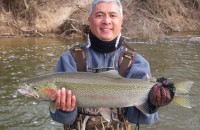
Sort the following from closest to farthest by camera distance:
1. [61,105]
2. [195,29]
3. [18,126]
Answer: [61,105]
[18,126]
[195,29]

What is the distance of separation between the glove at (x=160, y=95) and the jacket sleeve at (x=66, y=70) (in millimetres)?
667

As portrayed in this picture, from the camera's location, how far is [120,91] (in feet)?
10.6

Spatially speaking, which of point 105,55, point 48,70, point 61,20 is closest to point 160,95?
point 105,55

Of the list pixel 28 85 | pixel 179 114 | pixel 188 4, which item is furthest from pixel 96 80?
pixel 188 4

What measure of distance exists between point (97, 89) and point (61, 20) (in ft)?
67.6

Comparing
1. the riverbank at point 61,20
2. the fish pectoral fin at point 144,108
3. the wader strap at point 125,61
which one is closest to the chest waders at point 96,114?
the wader strap at point 125,61

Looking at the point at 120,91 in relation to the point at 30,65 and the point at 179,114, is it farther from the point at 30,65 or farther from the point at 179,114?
the point at 30,65

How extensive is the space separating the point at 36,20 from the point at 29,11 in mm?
856

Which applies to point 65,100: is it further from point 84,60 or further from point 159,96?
point 159,96

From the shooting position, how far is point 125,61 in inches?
132

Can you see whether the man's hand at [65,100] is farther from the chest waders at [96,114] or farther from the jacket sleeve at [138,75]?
the jacket sleeve at [138,75]

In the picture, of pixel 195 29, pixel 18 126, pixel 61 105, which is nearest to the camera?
pixel 61 105

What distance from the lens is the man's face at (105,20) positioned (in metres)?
3.28

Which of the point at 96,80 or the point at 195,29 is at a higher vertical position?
the point at 96,80
